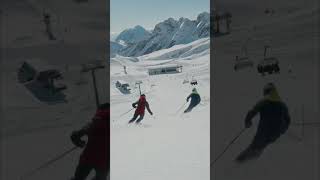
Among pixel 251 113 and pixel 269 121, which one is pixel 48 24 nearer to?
pixel 251 113

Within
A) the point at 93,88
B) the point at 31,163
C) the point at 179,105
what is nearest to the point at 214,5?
the point at 93,88

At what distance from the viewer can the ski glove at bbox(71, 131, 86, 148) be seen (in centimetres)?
308

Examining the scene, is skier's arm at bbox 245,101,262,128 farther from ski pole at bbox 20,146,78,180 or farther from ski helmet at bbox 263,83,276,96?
ski pole at bbox 20,146,78,180

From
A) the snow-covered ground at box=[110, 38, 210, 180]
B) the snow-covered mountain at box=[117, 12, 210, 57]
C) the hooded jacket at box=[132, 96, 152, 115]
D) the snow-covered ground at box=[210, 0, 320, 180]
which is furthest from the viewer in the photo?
the snow-covered mountain at box=[117, 12, 210, 57]

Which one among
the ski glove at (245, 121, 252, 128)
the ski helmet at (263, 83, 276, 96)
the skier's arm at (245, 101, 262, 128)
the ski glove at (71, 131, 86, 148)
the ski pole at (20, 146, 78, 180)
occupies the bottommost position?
the ski pole at (20, 146, 78, 180)

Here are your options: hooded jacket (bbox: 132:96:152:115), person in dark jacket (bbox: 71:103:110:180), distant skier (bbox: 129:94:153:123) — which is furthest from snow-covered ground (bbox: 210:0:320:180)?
hooded jacket (bbox: 132:96:152:115)

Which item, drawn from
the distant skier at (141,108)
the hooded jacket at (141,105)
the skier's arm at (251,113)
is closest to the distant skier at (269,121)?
the skier's arm at (251,113)

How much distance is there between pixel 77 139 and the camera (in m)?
3.08

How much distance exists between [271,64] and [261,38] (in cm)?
24

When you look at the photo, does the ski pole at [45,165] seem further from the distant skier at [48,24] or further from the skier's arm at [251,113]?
the skier's arm at [251,113]

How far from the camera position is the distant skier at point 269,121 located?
3064mm

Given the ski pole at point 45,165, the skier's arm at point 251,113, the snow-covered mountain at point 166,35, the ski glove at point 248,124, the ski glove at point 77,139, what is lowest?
the ski pole at point 45,165

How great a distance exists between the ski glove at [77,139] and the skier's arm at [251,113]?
1.36 m

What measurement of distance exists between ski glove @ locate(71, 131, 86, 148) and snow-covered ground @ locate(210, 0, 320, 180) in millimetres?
1090
